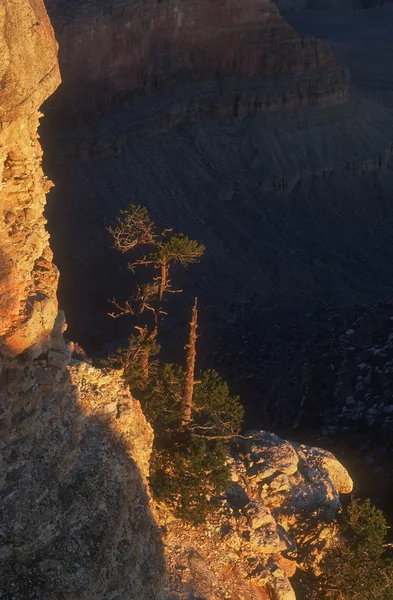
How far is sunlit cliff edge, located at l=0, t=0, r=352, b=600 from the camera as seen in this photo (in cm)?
1148

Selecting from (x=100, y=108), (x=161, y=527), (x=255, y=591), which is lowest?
(x=100, y=108)

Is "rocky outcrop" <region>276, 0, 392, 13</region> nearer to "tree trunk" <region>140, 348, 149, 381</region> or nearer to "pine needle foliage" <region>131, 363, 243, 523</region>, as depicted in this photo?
"pine needle foliage" <region>131, 363, 243, 523</region>

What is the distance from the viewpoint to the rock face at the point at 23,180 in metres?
11.1

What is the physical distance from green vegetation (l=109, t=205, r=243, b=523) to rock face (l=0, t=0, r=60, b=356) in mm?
5264

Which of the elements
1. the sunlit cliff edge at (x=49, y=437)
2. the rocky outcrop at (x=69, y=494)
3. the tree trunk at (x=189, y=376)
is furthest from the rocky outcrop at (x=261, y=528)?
the tree trunk at (x=189, y=376)

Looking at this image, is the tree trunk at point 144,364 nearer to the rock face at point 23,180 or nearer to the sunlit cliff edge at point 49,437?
the sunlit cliff edge at point 49,437

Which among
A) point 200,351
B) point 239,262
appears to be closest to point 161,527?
point 200,351

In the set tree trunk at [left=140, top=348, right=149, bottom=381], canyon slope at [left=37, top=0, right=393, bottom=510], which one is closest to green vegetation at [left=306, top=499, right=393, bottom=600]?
tree trunk at [left=140, top=348, right=149, bottom=381]

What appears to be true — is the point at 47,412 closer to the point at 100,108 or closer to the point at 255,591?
the point at 255,591

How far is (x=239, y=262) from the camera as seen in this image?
52.6 metres

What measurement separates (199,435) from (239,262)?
34.7m

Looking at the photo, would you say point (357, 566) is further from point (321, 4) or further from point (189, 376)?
point (321, 4)

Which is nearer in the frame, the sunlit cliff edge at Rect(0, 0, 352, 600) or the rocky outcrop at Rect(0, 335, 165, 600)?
the sunlit cliff edge at Rect(0, 0, 352, 600)

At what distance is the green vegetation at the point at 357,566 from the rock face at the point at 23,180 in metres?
11.5
